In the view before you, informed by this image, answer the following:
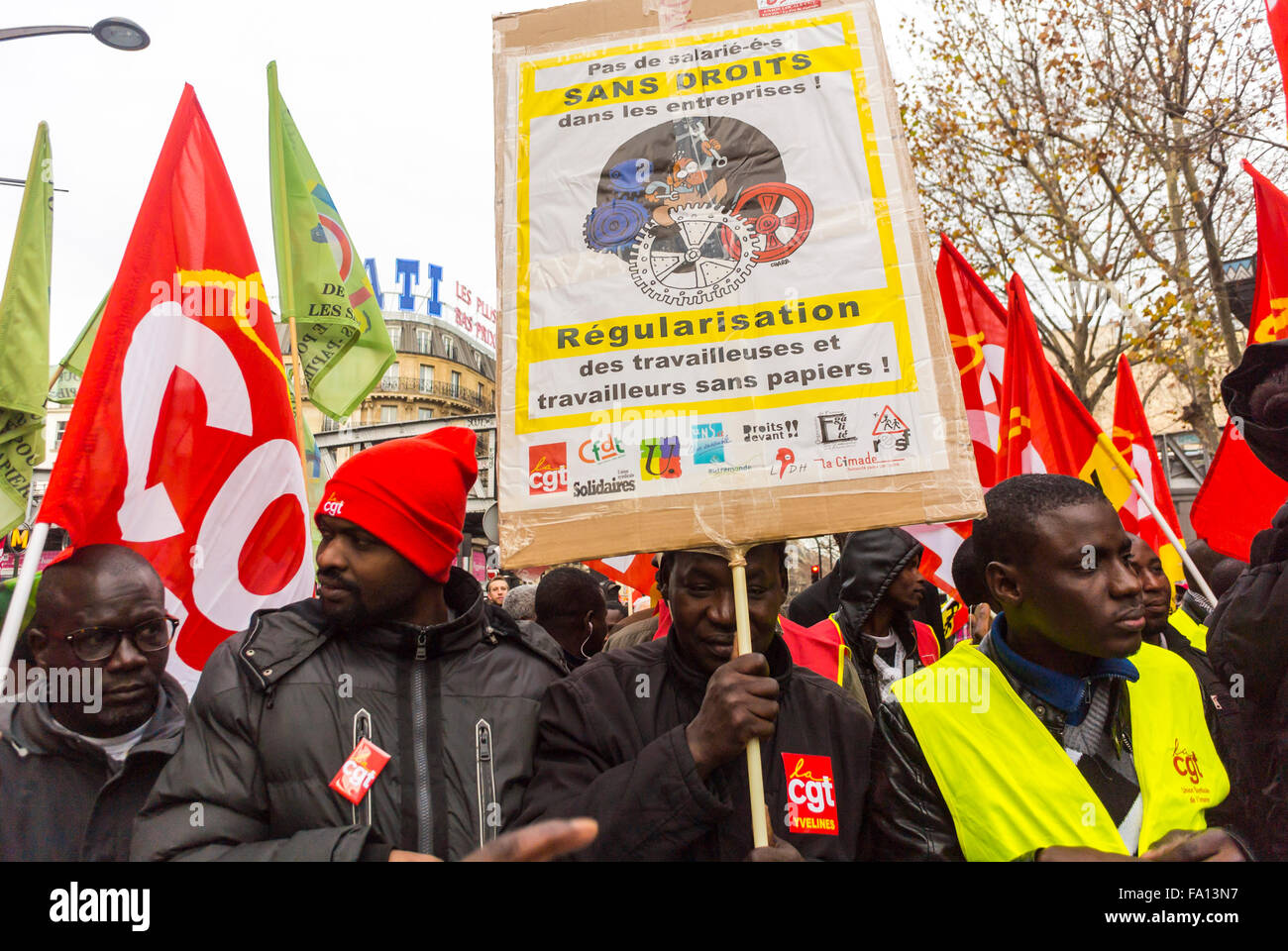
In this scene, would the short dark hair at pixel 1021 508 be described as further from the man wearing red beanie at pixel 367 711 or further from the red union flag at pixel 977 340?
the red union flag at pixel 977 340

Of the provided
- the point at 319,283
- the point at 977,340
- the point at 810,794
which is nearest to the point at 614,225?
the point at 810,794

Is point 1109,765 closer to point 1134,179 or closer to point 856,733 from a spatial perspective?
point 856,733

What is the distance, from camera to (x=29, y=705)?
2430 millimetres

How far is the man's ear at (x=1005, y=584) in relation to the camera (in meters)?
2.27

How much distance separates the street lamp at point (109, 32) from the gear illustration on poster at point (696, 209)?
5388 mm

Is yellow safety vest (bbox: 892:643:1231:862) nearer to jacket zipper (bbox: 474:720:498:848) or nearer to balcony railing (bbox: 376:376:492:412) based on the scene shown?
jacket zipper (bbox: 474:720:498:848)

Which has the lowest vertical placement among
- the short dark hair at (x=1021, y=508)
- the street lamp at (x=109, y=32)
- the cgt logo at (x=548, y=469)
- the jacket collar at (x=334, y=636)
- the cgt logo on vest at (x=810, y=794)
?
the cgt logo on vest at (x=810, y=794)

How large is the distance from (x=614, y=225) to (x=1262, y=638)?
77.1 inches

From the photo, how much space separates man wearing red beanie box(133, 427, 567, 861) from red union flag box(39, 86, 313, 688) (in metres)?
0.86

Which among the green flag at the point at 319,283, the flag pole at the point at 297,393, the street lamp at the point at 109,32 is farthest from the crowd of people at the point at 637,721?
the street lamp at the point at 109,32

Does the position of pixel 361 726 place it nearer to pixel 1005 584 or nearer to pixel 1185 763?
pixel 1005 584

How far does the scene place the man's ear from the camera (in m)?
2.27

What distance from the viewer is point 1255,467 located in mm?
4523
